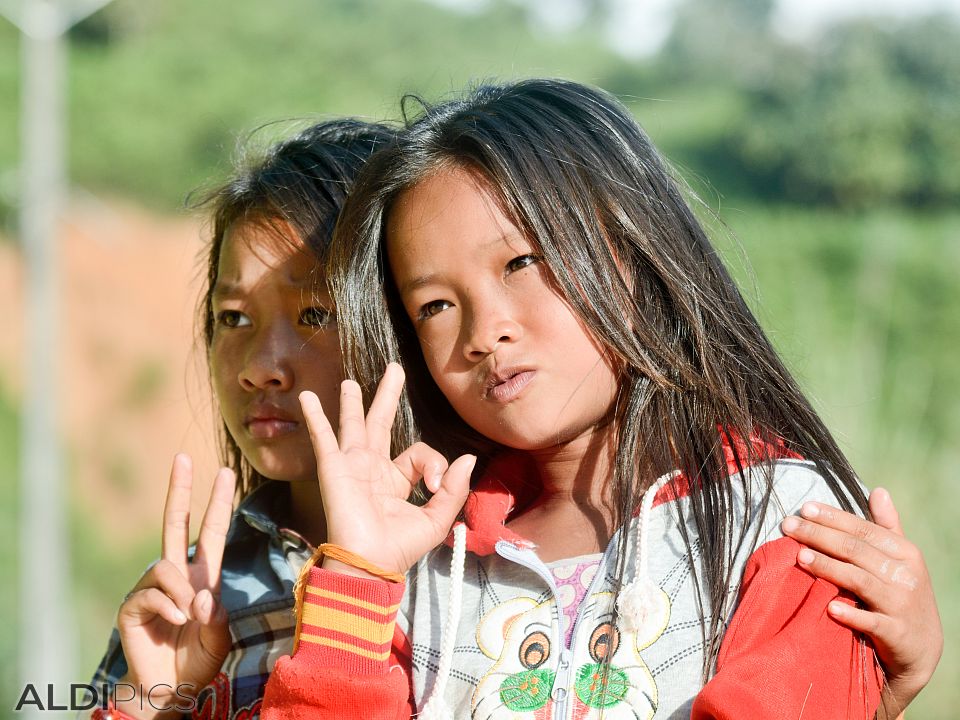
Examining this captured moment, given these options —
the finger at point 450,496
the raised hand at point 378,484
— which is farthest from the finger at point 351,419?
the finger at point 450,496

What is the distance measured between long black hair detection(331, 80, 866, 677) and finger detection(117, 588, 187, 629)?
70 cm

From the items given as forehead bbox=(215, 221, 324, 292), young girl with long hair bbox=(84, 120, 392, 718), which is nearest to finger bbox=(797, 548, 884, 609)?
young girl with long hair bbox=(84, 120, 392, 718)

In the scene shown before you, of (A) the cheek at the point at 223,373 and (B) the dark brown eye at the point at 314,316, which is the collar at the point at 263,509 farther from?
(B) the dark brown eye at the point at 314,316

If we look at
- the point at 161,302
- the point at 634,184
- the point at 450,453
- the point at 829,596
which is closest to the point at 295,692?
the point at 450,453

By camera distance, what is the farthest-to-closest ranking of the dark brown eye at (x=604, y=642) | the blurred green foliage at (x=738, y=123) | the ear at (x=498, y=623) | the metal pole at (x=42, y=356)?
the blurred green foliage at (x=738, y=123) < the metal pole at (x=42, y=356) < the ear at (x=498, y=623) < the dark brown eye at (x=604, y=642)

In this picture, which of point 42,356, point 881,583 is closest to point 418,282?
point 881,583

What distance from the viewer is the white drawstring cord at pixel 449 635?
162 centimetres

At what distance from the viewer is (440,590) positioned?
1810 millimetres

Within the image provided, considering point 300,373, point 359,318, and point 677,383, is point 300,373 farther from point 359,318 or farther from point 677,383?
point 677,383

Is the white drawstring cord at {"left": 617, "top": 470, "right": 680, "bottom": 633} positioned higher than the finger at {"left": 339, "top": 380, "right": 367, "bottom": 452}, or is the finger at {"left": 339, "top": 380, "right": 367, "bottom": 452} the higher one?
the finger at {"left": 339, "top": 380, "right": 367, "bottom": 452}

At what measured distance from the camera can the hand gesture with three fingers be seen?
4.86 feet

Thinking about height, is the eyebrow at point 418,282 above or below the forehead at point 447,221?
below

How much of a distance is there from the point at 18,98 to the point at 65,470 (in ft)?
21.2

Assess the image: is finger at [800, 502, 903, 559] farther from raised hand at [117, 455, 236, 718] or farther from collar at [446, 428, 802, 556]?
raised hand at [117, 455, 236, 718]
